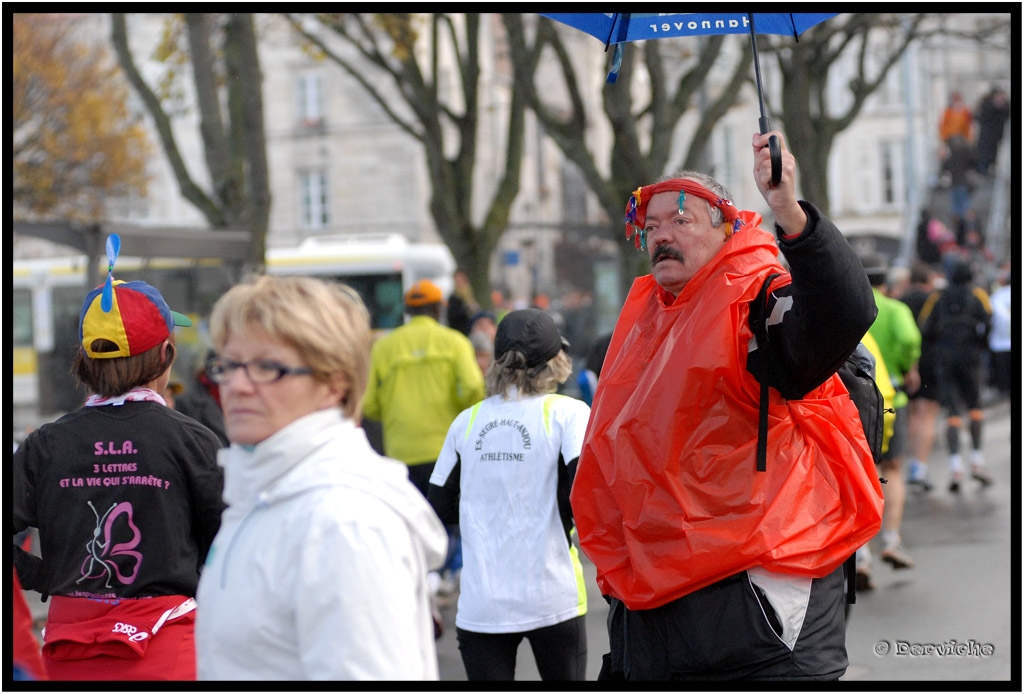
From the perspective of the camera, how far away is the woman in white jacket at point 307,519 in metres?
2.15

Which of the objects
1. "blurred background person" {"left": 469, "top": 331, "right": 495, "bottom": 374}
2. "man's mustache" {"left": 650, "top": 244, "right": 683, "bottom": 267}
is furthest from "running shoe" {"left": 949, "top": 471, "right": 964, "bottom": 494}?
"man's mustache" {"left": 650, "top": 244, "right": 683, "bottom": 267}

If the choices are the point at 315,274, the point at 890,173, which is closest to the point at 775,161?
the point at 315,274

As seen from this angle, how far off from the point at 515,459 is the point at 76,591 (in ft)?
5.39

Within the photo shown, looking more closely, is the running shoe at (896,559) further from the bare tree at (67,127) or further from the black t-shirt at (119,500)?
the bare tree at (67,127)

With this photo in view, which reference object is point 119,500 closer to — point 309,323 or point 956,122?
point 309,323

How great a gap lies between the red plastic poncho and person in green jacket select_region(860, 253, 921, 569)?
18.1 ft

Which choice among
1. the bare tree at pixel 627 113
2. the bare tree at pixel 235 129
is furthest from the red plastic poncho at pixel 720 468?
the bare tree at pixel 627 113

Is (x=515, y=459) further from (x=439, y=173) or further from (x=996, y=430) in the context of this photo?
(x=996, y=430)

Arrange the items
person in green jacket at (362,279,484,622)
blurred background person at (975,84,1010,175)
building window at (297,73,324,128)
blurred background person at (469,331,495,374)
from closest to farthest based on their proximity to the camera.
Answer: person in green jacket at (362,279,484,622)
blurred background person at (469,331,495,374)
blurred background person at (975,84,1010,175)
building window at (297,73,324,128)

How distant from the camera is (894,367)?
945 cm

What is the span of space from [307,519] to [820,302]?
138 centimetres

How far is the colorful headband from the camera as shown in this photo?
3.49 meters

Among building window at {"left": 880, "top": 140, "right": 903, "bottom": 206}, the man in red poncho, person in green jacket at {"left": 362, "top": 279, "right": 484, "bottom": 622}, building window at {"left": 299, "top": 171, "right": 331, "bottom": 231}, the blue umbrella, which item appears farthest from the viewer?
building window at {"left": 880, "top": 140, "right": 903, "bottom": 206}

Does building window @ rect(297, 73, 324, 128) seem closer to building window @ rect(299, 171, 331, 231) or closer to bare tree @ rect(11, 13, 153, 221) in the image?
building window @ rect(299, 171, 331, 231)
